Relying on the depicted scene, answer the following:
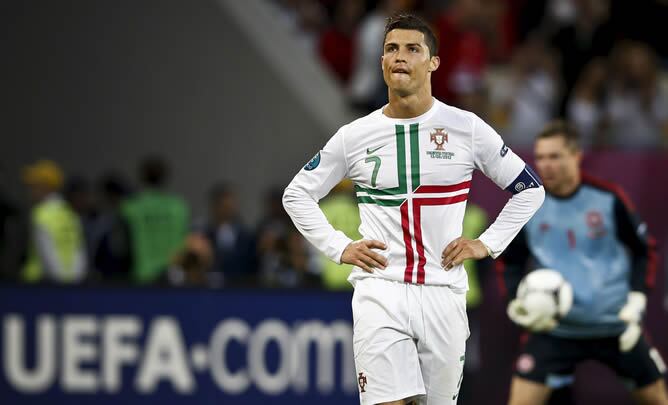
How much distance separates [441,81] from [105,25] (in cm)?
387

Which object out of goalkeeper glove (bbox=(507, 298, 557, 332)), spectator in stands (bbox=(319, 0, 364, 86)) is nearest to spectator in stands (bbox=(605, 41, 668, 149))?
spectator in stands (bbox=(319, 0, 364, 86))

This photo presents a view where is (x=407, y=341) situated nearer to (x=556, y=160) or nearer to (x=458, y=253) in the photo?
(x=458, y=253)

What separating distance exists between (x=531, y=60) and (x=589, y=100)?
3.08ft

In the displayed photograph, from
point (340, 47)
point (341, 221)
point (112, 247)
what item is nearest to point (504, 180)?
point (341, 221)

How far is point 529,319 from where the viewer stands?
27.0 ft

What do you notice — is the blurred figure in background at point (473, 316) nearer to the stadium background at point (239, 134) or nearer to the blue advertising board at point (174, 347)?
the stadium background at point (239, 134)

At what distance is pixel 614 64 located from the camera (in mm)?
13570

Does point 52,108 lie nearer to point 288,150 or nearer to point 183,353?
point 288,150

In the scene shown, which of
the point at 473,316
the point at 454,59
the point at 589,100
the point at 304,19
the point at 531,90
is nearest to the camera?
the point at 473,316

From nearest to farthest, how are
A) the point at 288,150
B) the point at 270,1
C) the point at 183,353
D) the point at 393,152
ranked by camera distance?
the point at 393,152
the point at 183,353
the point at 288,150
the point at 270,1

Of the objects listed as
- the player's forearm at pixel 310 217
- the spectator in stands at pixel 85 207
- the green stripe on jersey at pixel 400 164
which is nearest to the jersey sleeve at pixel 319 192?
the player's forearm at pixel 310 217

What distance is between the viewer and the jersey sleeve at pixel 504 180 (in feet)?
21.6

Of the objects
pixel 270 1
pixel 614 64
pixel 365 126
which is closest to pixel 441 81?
pixel 614 64

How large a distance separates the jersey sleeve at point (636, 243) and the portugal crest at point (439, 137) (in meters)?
2.26
